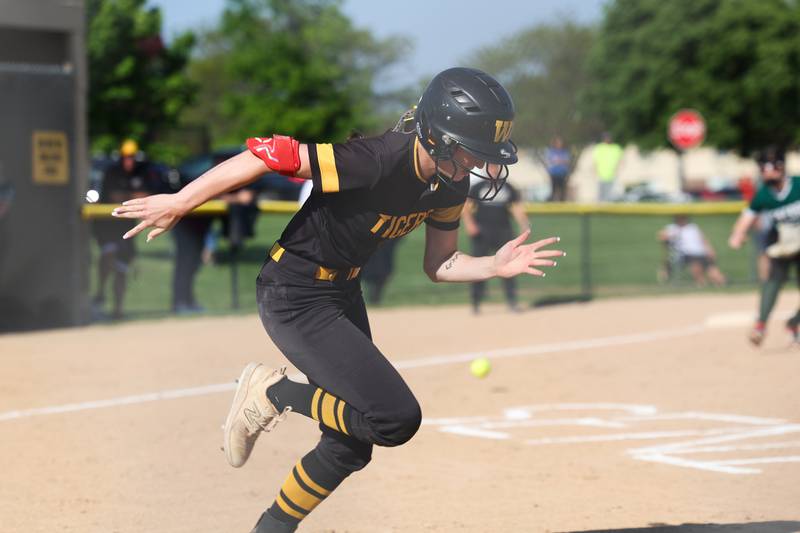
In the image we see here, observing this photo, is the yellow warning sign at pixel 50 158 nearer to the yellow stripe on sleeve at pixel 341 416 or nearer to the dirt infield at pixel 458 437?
the dirt infield at pixel 458 437

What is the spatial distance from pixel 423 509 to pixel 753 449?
2.65 metres

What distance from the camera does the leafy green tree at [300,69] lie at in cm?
6688

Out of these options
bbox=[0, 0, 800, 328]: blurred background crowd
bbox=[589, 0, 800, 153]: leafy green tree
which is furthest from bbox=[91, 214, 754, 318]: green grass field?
bbox=[589, 0, 800, 153]: leafy green tree

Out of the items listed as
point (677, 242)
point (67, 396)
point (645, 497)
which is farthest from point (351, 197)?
point (677, 242)

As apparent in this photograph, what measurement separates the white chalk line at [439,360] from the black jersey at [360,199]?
455 cm

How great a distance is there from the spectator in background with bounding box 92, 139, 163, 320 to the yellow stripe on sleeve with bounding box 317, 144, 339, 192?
10163 mm

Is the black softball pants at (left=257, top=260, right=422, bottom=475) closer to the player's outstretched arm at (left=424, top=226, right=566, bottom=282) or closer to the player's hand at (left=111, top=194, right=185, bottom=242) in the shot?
the player's outstretched arm at (left=424, top=226, right=566, bottom=282)

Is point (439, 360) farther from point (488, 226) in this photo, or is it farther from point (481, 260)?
point (481, 260)

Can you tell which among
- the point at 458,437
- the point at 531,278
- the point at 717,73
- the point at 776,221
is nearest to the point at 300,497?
the point at 458,437

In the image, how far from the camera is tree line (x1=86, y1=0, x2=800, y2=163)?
165ft

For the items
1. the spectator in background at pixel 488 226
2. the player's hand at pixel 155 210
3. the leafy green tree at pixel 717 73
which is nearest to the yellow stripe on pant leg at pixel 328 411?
the player's hand at pixel 155 210

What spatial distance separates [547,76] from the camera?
2842 inches

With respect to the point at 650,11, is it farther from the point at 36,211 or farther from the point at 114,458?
the point at 114,458

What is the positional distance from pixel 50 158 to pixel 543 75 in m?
60.2
